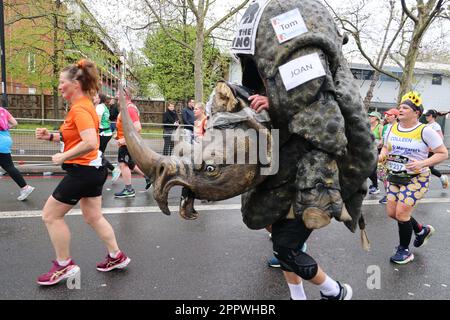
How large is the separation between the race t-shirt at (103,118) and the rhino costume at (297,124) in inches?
219

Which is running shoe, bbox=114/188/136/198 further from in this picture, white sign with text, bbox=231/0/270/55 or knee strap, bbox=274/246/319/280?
white sign with text, bbox=231/0/270/55

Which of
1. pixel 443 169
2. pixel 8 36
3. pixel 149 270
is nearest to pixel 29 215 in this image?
pixel 149 270

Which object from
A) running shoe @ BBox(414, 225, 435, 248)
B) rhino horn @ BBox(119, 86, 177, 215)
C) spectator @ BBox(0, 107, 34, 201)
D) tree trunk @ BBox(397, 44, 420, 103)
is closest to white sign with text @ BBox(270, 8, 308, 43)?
rhino horn @ BBox(119, 86, 177, 215)

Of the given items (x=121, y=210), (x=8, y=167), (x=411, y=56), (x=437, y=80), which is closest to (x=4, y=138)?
(x=8, y=167)

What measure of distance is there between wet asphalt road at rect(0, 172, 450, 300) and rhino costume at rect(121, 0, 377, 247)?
4.99ft

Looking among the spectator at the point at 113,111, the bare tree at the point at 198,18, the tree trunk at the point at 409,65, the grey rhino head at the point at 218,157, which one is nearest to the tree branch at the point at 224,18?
the bare tree at the point at 198,18

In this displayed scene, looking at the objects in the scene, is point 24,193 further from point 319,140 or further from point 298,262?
point 319,140

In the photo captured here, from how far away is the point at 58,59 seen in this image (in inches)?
818

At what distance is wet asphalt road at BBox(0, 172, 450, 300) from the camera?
348cm

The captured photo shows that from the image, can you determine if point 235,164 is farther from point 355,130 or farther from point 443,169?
point 443,169

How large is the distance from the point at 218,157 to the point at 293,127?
46cm

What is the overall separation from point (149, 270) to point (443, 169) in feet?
41.7

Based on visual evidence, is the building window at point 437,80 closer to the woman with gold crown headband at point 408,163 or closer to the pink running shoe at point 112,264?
the woman with gold crown headband at point 408,163
